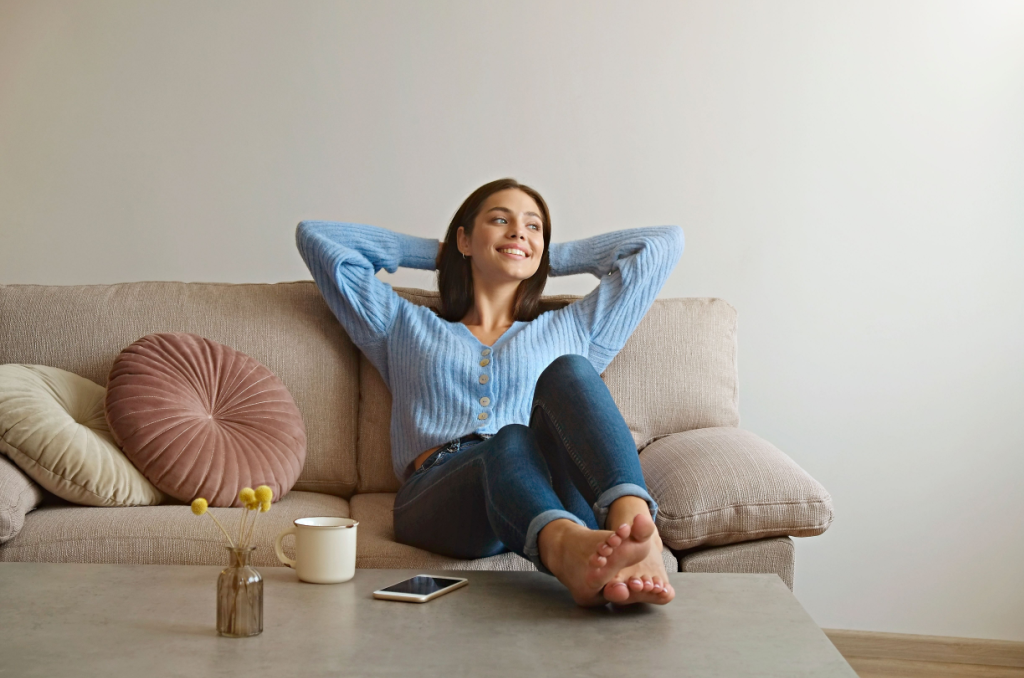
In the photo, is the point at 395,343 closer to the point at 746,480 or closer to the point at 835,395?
the point at 746,480

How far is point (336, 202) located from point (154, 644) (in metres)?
1.74

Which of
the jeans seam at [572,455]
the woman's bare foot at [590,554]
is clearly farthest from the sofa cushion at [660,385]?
the woman's bare foot at [590,554]

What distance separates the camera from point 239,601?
0.90 meters

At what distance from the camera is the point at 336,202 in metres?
2.45

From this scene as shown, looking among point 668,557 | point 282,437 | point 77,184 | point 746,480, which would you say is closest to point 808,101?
point 746,480

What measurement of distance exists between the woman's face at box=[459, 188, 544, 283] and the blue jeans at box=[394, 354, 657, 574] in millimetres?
582

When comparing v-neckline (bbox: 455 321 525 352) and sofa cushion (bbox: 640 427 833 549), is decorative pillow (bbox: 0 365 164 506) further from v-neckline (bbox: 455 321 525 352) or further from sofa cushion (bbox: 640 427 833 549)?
sofa cushion (bbox: 640 427 833 549)

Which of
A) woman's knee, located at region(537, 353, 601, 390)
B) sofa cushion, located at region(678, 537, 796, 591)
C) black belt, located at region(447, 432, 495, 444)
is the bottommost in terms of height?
sofa cushion, located at region(678, 537, 796, 591)

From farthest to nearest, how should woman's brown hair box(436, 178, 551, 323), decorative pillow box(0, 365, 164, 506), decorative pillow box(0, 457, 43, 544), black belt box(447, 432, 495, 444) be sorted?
1. woman's brown hair box(436, 178, 551, 323)
2. black belt box(447, 432, 495, 444)
3. decorative pillow box(0, 365, 164, 506)
4. decorative pillow box(0, 457, 43, 544)

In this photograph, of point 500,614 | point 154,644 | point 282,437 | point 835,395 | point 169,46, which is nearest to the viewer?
point 154,644

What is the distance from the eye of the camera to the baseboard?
2.22 m

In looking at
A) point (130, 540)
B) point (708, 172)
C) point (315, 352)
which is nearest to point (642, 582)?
point (130, 540)

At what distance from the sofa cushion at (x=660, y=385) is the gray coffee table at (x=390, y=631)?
2.42ft

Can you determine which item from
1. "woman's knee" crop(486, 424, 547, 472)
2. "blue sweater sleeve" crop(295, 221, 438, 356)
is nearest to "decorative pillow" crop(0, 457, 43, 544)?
"blue sweater sleeve" crop(295, 221, 438, 356)
